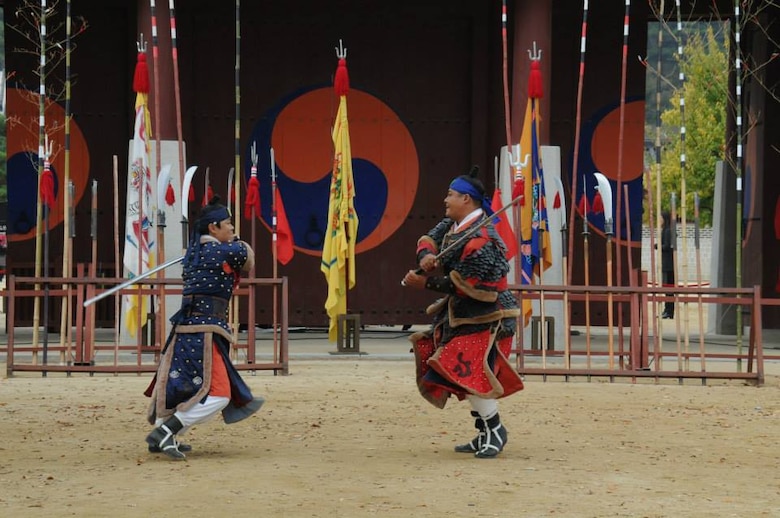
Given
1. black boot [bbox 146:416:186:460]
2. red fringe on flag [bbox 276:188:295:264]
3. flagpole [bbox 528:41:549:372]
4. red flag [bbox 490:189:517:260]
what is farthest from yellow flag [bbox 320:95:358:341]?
black boot [bbox 146:416:186:460]

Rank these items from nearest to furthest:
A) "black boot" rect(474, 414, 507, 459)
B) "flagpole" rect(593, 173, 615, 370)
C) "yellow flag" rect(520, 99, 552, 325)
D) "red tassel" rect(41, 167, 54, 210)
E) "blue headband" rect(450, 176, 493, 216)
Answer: "black boot" rect(474, 414, 507, 459)
"blue headband" rect(450, 176, 493, 216)
"flagpole" rect(593, 173, 615, 370)
"red tassel" rect(41, 167, 54, 210)
"yellow flag" rect(520, 99, 552, 325)

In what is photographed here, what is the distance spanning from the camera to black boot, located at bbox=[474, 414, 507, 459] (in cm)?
783

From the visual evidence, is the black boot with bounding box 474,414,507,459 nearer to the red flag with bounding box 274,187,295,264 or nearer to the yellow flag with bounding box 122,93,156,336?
the yellow flag with bounding box 122,93,156,336

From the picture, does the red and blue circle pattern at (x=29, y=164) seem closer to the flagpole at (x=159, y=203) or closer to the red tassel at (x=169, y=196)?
the flagpole at (x=159, y=203)

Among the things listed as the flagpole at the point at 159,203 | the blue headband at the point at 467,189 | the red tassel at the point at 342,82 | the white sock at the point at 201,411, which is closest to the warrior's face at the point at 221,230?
the white sock at the point at 201,411

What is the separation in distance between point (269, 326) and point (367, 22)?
3.82 meters

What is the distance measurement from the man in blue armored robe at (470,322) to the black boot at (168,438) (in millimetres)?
1375

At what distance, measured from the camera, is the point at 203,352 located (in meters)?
7.88

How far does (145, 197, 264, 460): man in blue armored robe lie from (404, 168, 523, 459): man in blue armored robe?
39.9 inches

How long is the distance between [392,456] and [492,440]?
0.55 meters

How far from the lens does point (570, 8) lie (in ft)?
55.7

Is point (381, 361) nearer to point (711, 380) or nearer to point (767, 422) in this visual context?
point (711, 380)

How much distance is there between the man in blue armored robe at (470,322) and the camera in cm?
785

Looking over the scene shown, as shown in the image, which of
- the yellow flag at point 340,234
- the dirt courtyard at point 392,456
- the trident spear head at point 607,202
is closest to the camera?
the dirt courtyard at point 392,456
